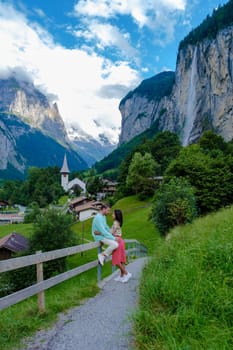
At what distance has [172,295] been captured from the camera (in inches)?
178

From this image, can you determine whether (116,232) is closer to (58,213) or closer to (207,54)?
(58,213)

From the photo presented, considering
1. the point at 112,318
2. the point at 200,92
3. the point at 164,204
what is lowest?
the point at 112,318

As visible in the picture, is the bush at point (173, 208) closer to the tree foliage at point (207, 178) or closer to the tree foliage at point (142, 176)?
A: the tree foliage at point (207, 178)

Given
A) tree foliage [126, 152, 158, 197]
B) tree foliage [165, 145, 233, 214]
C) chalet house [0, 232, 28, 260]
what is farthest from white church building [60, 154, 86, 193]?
chalet house [0, 232, 28, 260]

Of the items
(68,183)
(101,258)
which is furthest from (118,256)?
(68,183)

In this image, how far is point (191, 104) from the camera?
98.6 metres

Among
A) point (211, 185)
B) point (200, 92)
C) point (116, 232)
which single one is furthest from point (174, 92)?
point (116, 232)

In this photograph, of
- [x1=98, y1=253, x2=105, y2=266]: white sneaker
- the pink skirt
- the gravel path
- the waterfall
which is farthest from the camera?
the waterfall

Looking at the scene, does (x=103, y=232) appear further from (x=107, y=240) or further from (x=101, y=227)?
(x=107, y=240)

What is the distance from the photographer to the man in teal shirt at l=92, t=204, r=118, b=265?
24.6ft

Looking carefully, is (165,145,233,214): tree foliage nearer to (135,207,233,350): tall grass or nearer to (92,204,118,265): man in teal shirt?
(92,204,118,265): man in teal shirt

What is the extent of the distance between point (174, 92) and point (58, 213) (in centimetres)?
10381

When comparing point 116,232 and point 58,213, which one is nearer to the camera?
point 116,232

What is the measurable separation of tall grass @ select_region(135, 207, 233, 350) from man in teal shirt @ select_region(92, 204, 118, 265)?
2337 mm
